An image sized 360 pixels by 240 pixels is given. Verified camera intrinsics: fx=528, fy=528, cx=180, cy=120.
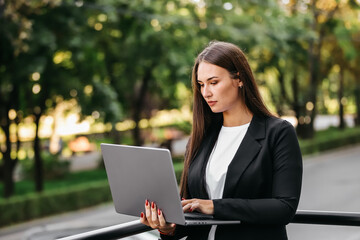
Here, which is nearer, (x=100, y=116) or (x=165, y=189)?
(x=165, y=189)

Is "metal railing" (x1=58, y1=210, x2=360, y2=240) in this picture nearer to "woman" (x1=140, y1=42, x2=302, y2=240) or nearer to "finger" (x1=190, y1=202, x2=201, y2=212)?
"woman" (x1=140, y1=42, x2=302, y2=240)

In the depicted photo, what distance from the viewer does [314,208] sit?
12.2 meters

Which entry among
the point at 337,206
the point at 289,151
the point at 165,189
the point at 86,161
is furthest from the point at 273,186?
the point at 86,161

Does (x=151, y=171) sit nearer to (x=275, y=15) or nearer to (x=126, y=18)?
(x=126, y=18)

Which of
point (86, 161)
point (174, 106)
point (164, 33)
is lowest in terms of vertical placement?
point (86, 161)

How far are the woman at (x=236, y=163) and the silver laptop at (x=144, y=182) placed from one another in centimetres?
5

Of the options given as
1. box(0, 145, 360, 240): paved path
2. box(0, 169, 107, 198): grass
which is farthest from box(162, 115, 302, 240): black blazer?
box(0, 169, 107, 198): grass

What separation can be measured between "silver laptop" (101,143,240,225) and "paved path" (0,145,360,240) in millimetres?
1787

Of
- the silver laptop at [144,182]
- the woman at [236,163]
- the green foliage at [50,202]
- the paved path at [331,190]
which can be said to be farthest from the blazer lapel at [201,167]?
the green foliage at [50,202]

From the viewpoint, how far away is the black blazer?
1883mm

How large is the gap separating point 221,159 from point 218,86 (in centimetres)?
30

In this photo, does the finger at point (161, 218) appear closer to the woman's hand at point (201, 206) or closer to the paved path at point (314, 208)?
the woman's hand at point (201, 206)

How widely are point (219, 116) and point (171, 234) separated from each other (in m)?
0.54

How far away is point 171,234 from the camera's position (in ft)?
6.90
